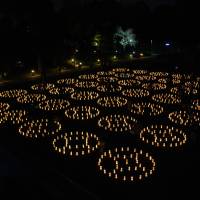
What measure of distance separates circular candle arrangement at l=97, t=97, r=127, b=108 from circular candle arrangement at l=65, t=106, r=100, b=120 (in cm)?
107

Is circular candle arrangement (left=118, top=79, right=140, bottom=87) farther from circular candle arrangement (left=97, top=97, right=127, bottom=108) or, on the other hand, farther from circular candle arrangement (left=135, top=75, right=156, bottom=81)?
circular candle arrangement (left=97, top=97, right=127, bottom=108)

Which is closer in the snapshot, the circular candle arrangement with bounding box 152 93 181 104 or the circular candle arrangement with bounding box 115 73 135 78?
the circular candle arrangement with bounding box 152 93 181 104

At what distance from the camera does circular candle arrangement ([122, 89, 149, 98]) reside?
63.4ft

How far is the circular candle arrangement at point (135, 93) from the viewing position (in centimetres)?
1933

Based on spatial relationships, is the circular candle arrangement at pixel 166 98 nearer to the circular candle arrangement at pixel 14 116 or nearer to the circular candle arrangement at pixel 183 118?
the circular candle arrangement at pixel 183 118

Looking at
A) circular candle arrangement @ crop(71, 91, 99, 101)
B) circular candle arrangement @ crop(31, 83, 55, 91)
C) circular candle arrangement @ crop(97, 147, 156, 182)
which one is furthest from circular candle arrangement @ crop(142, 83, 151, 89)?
circular candle arrangement @ crop(97, 147, 156, 182)

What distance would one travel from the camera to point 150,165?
416 inches

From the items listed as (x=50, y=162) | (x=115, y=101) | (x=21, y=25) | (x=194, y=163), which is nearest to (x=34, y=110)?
(x=115, y=101)

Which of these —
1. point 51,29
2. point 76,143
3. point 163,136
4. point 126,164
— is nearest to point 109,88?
point 51,29

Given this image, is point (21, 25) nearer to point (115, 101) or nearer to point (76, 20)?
point (76, 20)

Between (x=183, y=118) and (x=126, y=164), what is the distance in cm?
553

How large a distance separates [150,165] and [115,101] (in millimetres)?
7797

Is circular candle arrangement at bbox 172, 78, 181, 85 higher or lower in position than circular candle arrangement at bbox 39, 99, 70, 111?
higher

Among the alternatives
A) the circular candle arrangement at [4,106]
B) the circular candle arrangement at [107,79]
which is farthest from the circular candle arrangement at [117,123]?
the circular candle arrangement at [107,79]
